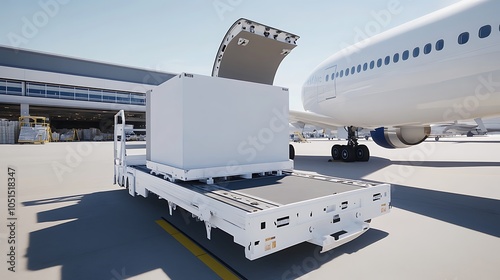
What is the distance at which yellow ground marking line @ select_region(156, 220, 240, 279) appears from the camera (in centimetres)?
258

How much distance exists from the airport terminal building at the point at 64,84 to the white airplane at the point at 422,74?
38228 mm

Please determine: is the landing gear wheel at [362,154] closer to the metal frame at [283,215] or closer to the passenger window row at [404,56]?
the passenger window row at [404,56]

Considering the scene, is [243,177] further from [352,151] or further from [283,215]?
[352,151]

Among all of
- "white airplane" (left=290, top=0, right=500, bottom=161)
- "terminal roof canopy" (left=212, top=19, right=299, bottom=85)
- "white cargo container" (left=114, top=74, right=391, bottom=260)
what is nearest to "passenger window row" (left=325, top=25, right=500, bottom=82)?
"white airplane" (left=290, top=0, right=500, bottom=161)

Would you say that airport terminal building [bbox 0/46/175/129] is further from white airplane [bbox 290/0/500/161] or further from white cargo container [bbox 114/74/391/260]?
white cargo container [bbox 114/74/391/260]

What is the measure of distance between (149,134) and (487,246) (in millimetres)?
5274

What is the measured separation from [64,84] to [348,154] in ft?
130

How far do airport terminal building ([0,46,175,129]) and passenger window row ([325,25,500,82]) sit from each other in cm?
3835

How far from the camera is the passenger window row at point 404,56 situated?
5.21m

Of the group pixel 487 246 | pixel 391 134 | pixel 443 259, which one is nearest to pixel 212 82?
pixel 443 259

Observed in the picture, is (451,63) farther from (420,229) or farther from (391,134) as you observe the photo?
(391,134)

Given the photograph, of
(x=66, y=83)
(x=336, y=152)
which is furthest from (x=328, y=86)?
(x=66, y=83)

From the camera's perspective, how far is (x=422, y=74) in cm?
642

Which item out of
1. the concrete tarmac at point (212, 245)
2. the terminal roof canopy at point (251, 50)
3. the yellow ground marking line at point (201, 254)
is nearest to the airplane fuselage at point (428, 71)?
the concrete tarmac at point (212, 245)
